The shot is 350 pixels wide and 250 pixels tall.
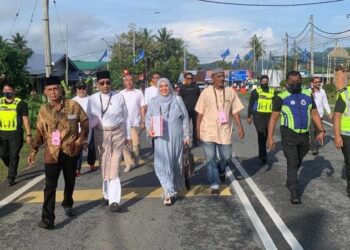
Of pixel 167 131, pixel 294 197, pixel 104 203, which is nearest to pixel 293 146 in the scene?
pixel 294 197

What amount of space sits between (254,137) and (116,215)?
362 inches

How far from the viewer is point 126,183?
884 centimetres

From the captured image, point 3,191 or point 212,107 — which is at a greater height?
point 212,107

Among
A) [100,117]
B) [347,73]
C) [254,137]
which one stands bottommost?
[254,137]

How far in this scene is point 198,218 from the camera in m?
6.52

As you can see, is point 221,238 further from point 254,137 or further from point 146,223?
point 254,137

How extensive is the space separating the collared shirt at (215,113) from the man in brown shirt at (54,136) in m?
2.27

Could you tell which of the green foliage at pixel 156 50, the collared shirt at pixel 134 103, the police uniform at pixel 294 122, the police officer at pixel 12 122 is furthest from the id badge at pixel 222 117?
the green foliage at pixel 156 50

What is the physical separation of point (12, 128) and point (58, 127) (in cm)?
315

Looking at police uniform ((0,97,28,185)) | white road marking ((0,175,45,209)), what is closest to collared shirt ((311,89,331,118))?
white road marking ((0,175,45,209))

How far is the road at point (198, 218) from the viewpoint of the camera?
5.58 meters

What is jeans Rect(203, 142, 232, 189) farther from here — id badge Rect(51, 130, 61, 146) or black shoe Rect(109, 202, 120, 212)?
id badge Rect(51, 130, 61, 146)

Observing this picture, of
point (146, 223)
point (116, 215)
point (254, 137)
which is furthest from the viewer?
point (254, 137)

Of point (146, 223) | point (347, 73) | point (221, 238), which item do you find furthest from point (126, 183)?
point (347, 73)
